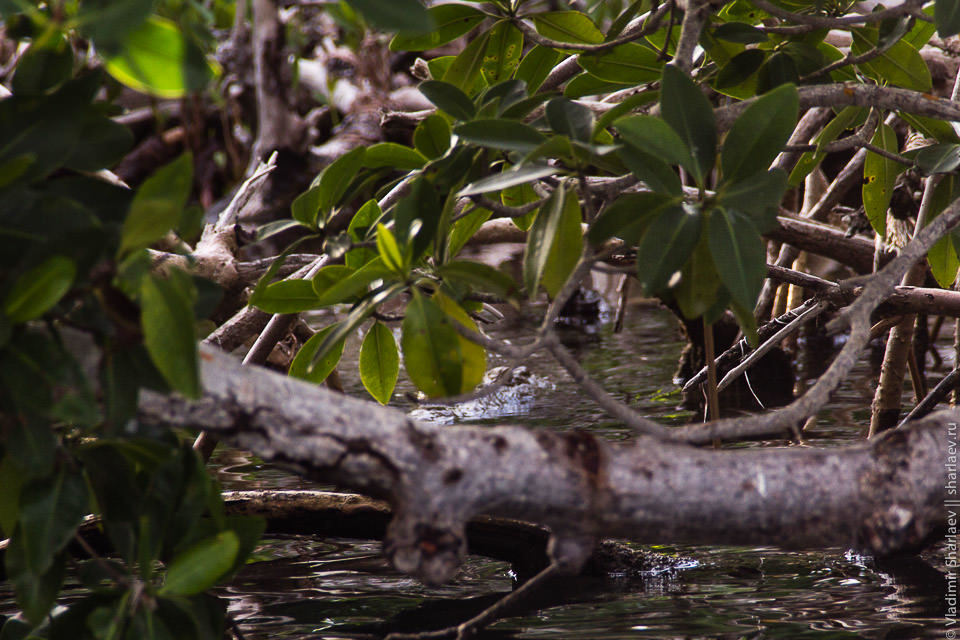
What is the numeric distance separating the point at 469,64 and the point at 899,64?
27.8 inches

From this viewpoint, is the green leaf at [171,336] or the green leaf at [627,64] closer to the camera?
the green leaf at [171,336]

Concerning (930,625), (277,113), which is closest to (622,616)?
(930,625)

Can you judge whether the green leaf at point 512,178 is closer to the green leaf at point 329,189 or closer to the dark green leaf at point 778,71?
the green leaf at point 329,189

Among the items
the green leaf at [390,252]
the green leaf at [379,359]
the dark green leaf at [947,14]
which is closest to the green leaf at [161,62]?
the green leaf at [390,252]

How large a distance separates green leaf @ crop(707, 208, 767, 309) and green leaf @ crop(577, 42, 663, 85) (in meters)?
0.52

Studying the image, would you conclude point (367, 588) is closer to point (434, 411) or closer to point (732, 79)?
point (732, 79)

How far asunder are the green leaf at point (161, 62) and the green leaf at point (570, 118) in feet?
1.37

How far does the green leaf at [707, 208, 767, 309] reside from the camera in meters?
1.01

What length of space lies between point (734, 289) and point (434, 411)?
87.8 inches

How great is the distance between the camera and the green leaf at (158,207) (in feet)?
2.60

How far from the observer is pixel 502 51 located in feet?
4.94

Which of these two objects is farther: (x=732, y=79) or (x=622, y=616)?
(x=622, y=616)

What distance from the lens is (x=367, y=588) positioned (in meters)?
1.71

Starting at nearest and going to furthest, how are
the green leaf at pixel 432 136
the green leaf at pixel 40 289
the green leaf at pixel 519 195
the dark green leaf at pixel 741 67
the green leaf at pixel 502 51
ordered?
the green leaf at pixel 40 289, the green leaf at pixel 432 136, the dark green leaf at pixel 741 67, the green leaf at pixel 502 51, the green leaf at pixel 519 195
